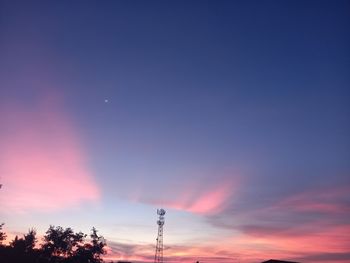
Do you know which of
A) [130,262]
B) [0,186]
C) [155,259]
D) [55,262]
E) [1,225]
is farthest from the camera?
[130,262]

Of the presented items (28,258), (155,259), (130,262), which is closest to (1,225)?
(28,258)

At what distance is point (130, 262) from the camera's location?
4055 inches

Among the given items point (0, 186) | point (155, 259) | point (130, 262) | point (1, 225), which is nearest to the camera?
point (0, 186)

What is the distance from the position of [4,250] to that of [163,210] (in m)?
32.3

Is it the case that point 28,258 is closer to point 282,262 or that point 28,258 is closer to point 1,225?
point 1,225

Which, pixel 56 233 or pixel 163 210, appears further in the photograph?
pixel 56 233

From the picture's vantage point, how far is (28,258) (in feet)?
261

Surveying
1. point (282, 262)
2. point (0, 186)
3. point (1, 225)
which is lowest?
point (282, 262)

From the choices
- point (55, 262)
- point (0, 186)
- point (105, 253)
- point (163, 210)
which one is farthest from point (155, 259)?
point (0, 186)

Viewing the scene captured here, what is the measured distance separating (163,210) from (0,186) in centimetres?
3158

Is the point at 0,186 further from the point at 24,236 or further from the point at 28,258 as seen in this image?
the point at 24,236

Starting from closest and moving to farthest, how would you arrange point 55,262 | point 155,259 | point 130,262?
point 155,259 → point 55,262 → point 130,262

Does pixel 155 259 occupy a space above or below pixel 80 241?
below

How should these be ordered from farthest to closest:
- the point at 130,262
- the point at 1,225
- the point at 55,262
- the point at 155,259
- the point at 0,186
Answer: the point at 130,262
the point at 55,262
the point at 155,259
the point at 1,225
the point at 0,186
